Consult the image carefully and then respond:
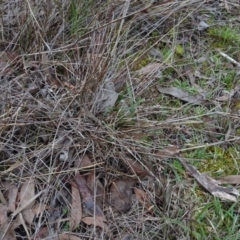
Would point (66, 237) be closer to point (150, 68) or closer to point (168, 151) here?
point (168, 151)

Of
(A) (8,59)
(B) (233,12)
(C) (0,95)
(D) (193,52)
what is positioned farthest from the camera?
(B) (233,12)

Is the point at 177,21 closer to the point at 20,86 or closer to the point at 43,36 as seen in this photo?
the point at 43,36

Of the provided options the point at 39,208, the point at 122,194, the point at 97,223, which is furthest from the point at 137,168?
the point at 39,208

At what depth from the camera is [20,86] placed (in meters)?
1.77

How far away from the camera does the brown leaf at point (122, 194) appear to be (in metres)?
1.63

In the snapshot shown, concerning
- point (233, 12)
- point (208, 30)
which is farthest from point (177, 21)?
point (233, 12)

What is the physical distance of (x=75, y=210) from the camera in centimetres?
158

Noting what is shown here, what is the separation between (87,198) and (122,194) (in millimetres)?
114

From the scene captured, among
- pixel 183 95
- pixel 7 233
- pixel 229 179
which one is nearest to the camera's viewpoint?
pixel 7 233

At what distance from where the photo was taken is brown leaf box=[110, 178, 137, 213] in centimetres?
163

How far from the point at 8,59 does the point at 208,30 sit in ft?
2.98

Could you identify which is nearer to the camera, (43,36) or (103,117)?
(103,117)

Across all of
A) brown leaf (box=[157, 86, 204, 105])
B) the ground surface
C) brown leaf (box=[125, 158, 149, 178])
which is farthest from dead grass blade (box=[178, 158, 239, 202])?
brown leaf (box=[157, 86, 204, 105])

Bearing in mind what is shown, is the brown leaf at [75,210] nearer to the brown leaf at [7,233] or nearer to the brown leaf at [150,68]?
the brown leaf at [7,233]
